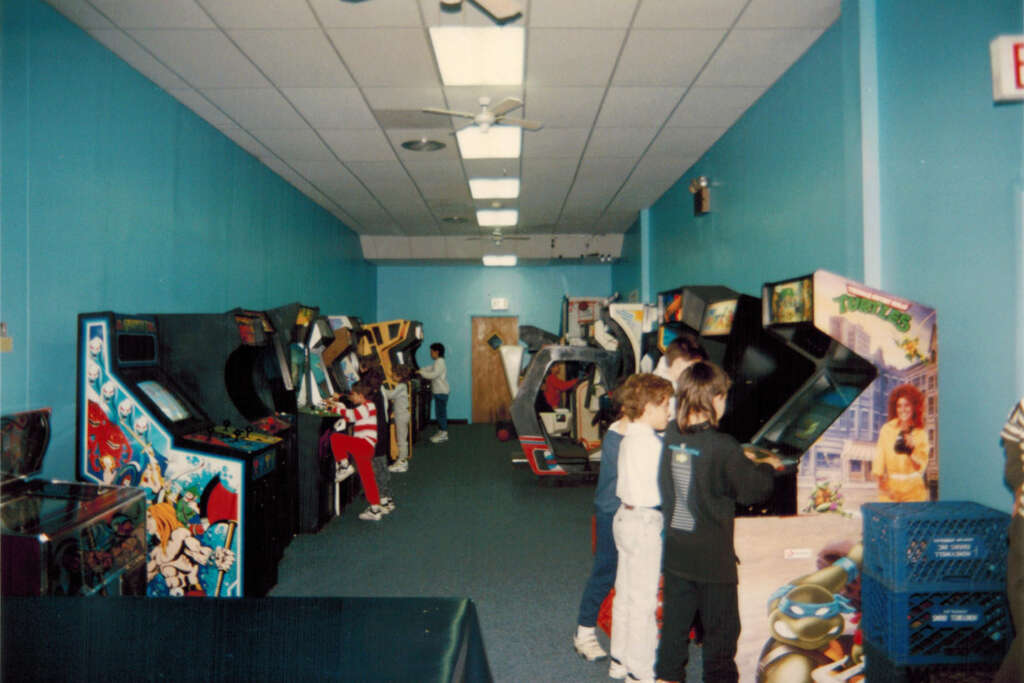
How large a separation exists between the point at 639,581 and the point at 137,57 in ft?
12.4

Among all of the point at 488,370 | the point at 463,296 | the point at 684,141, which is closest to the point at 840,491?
the point at 684,141

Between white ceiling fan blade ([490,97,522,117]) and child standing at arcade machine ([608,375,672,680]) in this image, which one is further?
white ceiling fan blade ([490,97,522,117])

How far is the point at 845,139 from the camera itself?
118 inches

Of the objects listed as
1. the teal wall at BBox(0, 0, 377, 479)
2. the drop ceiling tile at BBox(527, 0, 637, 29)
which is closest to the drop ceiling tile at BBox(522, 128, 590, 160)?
the drop ceiling tile at BBox(527, 0, 637, 29)

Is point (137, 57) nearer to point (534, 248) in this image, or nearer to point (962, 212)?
point (962, 212)

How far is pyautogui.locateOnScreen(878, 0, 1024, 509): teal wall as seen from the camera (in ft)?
7.04

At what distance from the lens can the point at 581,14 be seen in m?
3.02

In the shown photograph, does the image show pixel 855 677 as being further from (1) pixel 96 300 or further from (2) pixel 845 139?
(1) pixel 96 300

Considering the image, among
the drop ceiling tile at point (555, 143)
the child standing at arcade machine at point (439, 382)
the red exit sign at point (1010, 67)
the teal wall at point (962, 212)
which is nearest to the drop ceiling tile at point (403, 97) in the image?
the drop ceiling tile at point (555, 143)

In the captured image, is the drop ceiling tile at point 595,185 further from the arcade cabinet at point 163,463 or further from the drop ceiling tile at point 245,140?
the arcade cabinet at point 163,463

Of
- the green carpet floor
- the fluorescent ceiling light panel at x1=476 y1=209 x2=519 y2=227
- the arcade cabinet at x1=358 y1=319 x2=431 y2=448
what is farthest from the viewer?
the fluorescent ceiling light panel at x1=476 y1=209 x2=519 y2=227

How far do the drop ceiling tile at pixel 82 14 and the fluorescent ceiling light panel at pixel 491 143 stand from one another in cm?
223

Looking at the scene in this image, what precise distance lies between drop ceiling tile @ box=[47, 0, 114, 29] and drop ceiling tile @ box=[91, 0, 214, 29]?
5 cm

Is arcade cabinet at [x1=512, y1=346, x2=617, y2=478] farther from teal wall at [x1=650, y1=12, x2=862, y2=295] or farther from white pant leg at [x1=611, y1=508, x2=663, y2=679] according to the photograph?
white pant leg at [x1=611, y1=508, x2=663, y2=679]
